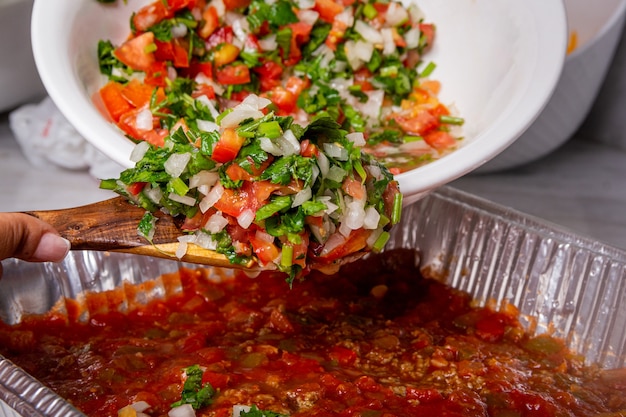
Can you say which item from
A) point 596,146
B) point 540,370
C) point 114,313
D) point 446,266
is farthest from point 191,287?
point 596,146

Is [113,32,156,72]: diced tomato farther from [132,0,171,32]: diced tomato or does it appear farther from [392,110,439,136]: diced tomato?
[392,110,439,136]: diced tomato

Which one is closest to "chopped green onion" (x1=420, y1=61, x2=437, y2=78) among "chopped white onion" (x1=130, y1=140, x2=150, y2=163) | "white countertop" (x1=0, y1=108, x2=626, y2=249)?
"white countertop" (x1=0, y1=108, x2=626, y2=249)

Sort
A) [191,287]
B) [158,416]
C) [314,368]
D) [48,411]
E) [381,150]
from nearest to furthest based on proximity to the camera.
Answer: [48,411] < [158,416] < [314,368] < [381,150] < [191,287]

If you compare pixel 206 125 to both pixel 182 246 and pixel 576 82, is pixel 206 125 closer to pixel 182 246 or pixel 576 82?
pixel 182 246

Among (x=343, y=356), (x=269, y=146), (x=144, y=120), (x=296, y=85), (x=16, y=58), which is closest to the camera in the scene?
(x=269, y=146)

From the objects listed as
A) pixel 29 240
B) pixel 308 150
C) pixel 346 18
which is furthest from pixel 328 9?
pixel 29 240

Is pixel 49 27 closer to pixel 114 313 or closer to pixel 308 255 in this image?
pixel 114 313
